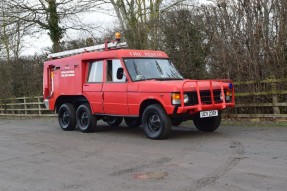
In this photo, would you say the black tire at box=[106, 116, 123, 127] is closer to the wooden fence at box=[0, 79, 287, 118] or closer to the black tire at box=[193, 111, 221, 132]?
the black tire at box=[193, 111, 221, 132]

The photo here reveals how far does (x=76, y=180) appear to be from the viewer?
664 centimetres

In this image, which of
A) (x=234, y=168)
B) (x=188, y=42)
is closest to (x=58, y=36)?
(x=188, y=42)

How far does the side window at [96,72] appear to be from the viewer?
11961 millimetres

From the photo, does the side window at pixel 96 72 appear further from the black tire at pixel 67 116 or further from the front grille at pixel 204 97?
the front grille at pixel 204 97

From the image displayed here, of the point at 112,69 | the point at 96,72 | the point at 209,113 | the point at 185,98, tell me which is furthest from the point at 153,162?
the point at 96,72

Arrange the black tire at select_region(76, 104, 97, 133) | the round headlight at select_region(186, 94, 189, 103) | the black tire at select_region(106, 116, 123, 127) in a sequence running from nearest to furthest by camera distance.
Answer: the round headlight at select_region(186, 94, 189, 103)
the black tire at select_region(76, 104, 97, 133)
the black tire at select_region(106, 116, 123, 127)

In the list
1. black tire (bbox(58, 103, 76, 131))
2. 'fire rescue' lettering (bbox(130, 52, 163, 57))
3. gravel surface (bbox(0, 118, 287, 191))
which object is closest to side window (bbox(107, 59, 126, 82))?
'fire rescue' lettering (bbox(130, 52, 163, 57))

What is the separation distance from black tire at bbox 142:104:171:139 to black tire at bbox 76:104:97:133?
2.54 meters

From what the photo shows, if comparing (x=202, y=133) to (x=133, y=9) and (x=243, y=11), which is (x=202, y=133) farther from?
(x=133, y=9)

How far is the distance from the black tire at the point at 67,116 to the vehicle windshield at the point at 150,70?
3.22 meters

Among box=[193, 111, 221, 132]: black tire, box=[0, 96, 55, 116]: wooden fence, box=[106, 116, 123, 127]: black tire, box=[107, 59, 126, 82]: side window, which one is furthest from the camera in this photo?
box=[0, 96, 55, 116]: wooden fence

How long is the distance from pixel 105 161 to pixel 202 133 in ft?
12.3

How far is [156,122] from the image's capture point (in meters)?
10.2

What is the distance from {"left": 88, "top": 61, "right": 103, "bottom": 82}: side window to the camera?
Result: 12.0 meters
